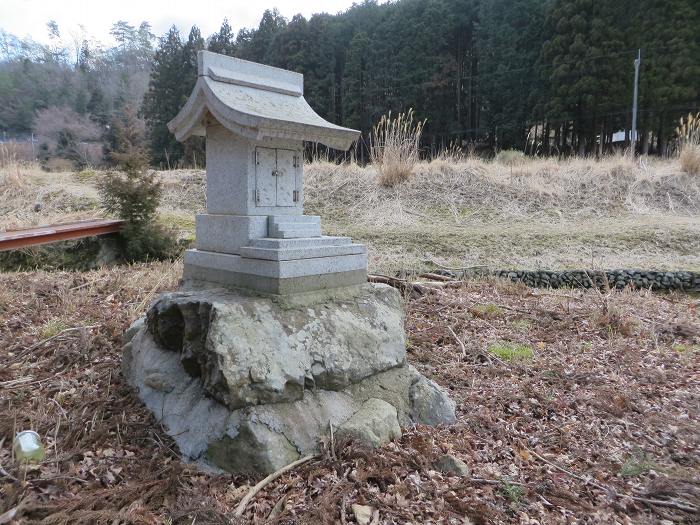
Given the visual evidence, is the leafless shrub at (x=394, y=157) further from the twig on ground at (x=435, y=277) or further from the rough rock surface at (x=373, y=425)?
the rough rock surface at (x=373, y=425)

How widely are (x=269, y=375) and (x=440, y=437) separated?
2.87ft

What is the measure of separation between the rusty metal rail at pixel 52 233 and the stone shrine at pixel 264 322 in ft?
9.79

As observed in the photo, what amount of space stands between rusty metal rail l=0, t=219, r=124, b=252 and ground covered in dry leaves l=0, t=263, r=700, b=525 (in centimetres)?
140

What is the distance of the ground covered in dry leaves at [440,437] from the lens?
1.73 meters

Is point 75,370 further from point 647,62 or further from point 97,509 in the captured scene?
point 647,62

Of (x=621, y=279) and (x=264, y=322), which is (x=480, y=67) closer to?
(x=621, y=279)

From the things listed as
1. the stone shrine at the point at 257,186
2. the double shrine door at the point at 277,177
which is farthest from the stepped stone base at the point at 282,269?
the double shrine door at the point at 277,177

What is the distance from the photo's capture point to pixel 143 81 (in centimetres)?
2716

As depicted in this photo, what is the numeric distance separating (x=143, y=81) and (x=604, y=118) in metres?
24.1

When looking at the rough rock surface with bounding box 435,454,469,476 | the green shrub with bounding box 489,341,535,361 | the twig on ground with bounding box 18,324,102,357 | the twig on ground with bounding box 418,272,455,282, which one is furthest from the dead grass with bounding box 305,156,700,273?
the rough rock surface with bounding box 435,454,469,476

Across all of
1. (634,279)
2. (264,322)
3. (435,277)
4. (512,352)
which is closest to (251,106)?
(264,322)

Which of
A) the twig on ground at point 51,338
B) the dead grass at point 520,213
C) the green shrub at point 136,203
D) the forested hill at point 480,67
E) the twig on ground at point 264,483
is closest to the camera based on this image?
the twig on ground at point 264,483

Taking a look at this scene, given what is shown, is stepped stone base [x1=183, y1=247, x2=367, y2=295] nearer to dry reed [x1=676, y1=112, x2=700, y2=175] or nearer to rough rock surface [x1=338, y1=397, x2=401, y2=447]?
rough rock surface [x1=338, y1=397, x2=401, y2=447]

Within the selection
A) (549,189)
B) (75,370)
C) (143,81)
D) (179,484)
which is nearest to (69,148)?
(143,81)
